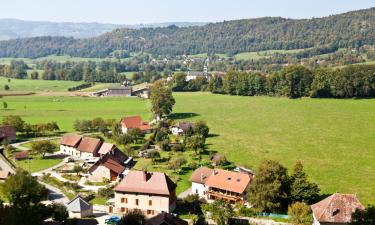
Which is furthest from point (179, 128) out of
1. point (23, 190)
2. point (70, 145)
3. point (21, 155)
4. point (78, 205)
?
point (23, 190)

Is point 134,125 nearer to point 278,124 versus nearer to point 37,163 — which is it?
point 37,163

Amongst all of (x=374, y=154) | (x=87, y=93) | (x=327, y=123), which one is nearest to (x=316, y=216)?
A: (x=374, y=154)

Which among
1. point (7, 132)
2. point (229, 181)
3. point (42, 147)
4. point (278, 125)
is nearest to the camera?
point (229, 181)

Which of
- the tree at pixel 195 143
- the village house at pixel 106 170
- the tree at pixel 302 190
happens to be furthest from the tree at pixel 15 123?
the tree at pixel 302 190

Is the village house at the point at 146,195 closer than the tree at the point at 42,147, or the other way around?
the village house at the point at 146,195

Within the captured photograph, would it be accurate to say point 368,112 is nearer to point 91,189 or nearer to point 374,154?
point 374,154

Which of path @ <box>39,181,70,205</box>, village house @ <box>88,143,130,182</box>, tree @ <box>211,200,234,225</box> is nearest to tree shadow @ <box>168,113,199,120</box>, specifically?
village house @ <box>88,143,130,182</box>

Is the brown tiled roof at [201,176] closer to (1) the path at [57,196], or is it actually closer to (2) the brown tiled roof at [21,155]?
(1) the path at [57,196]
